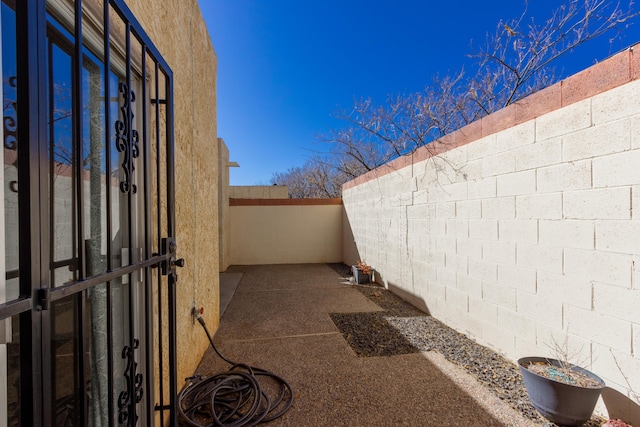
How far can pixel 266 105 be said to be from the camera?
8.89 m

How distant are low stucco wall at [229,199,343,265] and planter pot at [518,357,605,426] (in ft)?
22.1

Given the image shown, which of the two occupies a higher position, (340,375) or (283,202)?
(283,202)

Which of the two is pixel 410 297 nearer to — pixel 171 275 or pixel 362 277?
pixel 362 277

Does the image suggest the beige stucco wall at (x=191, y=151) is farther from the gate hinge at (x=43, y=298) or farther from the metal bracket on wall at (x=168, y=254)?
the gate hinge at (x=43, y=298)

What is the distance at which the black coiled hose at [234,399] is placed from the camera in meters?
1.86

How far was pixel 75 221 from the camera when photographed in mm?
1093

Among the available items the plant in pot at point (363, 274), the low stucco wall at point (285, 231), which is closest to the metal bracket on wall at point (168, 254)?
the plant in pot at point (363, 274)

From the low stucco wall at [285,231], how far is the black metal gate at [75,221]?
6.47 metres

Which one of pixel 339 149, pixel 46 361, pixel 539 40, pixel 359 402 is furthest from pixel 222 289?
pixel 539 40

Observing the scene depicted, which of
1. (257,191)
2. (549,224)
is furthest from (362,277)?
(257,191)

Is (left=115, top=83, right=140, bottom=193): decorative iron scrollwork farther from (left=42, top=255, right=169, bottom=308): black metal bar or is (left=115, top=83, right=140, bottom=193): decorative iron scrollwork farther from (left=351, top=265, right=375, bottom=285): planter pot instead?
(left=351, top=265, right=375, bottom=285): planter pot

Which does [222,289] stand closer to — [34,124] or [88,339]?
[88,339]

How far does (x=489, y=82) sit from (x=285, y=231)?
6484 millimetres

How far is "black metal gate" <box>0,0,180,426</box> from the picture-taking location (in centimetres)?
70
